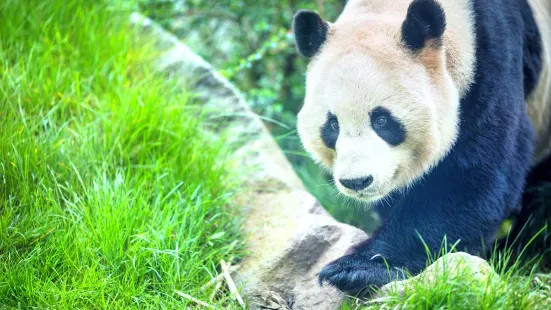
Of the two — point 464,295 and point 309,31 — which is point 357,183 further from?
point 309,31

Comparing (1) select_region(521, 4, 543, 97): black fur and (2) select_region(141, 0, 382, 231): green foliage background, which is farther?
(2) select_region(141, 0, 382, 231): green foliage background

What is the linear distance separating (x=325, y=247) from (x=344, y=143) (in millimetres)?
848

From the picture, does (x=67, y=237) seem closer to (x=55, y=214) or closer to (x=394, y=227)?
(x=55, y=214)

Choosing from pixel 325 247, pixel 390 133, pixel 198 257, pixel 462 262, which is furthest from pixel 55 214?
pixel 462 262

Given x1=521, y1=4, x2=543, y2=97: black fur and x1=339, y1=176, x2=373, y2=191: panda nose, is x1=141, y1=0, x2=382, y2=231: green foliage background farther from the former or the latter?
x1=339, y1=176, x2=373, y2=191: panda nose

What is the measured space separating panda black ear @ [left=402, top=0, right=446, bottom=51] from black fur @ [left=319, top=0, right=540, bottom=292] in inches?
15.3

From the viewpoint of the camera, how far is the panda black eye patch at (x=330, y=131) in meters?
3.35

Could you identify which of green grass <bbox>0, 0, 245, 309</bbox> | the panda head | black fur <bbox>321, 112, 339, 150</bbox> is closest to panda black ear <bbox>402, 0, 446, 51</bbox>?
the panda head

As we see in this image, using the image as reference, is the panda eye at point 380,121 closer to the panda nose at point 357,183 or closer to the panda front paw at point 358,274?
the panda nose at point 357,183

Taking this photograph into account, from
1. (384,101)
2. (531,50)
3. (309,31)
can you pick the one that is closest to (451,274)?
(384,101)

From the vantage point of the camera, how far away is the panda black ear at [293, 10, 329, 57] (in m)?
3.55

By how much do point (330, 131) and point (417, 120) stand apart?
47 cm

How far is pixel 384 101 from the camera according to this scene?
320cm

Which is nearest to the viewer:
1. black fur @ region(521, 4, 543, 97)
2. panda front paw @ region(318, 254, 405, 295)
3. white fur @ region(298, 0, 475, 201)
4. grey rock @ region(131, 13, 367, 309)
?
white fur @ region(298, 0, 475, 201)
